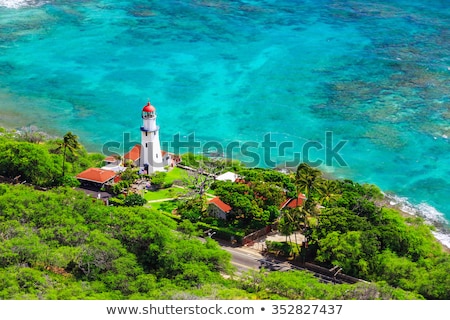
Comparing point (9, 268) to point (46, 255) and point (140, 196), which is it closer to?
point (46, 255)

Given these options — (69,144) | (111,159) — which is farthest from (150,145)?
(69,144)

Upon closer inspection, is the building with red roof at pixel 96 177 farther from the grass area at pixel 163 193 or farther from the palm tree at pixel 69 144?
the grass area at pixel 163 193

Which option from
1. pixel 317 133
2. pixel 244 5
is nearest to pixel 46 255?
pixel 317 133

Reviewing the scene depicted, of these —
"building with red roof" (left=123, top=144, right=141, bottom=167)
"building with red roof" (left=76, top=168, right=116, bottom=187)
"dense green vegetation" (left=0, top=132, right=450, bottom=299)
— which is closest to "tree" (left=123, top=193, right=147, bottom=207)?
"dense green vegetation" (left=0, top=132, right=450, bottom=299)

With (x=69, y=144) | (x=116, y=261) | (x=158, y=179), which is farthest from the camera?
(x=158, y=179)

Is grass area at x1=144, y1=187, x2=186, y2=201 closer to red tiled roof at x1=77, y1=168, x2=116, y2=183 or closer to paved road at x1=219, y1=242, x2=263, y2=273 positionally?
red tiled roof at x1=77, y1=168, x2=116, y2=183

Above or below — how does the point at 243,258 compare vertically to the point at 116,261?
below

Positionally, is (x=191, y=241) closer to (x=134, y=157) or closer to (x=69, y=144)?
(x=69, y=144)
